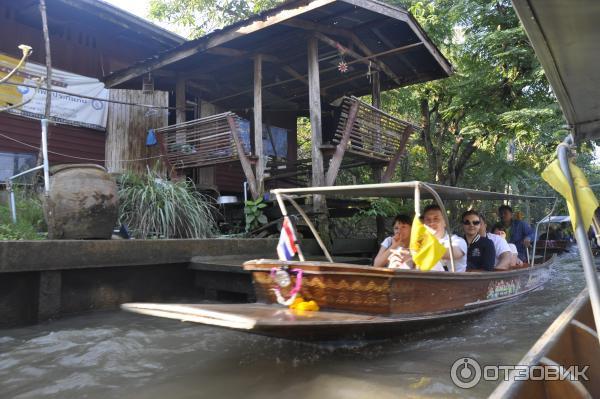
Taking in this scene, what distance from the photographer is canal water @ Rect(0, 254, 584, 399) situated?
320cm

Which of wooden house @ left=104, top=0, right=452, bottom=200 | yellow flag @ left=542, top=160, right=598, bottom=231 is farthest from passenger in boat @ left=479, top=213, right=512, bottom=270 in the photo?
yellow flag @ left=542, top=160, right=598, bottom=231

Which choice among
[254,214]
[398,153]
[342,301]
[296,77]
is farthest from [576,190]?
[296,77]

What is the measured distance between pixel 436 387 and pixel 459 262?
2.25 metres

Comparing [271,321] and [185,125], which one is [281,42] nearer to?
[185,125]

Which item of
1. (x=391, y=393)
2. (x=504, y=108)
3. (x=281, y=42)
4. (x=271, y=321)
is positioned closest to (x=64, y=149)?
(x=281, y=42)

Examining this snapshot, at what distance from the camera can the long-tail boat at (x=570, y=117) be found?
63.9 inches

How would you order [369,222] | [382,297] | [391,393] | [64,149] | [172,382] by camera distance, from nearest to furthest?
[391,393] < [172,382] < [382,297] < [64,149] < [369,222]

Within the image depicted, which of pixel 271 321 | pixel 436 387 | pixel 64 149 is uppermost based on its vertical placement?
pixel 64 149

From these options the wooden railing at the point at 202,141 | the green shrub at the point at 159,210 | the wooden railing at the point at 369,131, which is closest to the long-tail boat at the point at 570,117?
the green shrub at the point at 159,210

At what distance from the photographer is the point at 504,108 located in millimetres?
11359

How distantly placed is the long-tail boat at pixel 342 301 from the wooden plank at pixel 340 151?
3.02 metres

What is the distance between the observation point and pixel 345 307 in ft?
13.0

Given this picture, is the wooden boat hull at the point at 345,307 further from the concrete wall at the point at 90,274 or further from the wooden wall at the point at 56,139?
the wooden wall at the point at 56,139

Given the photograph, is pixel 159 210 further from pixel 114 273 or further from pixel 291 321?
pixel 291 321
